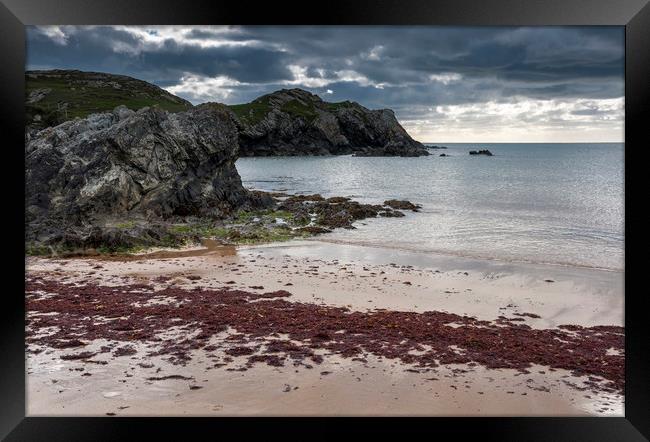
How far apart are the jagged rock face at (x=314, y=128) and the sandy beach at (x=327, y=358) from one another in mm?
108141

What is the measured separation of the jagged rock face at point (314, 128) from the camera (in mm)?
122750

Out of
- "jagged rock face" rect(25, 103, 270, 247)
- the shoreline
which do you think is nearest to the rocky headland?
"jagged rock face" rect(25, 103, 270, 247)

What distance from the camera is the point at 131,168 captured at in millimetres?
24141

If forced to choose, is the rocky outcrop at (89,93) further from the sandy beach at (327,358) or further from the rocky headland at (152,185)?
the sandy beach at (327,358)

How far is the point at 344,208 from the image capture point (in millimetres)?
31344

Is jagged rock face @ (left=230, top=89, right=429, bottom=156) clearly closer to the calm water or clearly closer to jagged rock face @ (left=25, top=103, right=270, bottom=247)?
the calm water

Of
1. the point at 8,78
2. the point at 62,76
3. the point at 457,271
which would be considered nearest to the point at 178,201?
the point at 457,271

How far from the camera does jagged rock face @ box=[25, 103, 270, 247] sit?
22.3m

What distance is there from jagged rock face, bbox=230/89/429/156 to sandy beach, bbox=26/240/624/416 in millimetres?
108141
